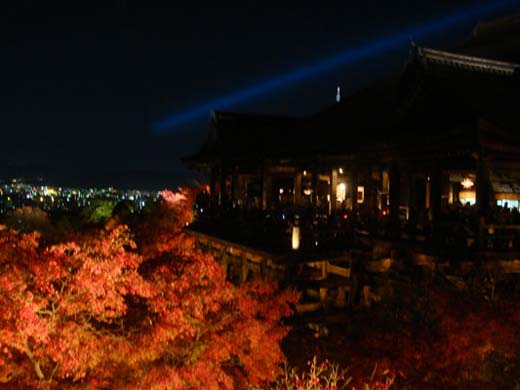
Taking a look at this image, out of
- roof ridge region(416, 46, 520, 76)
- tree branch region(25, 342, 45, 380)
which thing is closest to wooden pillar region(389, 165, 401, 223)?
roof ridge region(416, 46, 520, 76)

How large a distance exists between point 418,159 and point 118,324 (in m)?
9.53

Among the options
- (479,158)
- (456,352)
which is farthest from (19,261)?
(479,158)

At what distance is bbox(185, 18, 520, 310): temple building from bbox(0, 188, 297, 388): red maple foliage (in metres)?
4.83

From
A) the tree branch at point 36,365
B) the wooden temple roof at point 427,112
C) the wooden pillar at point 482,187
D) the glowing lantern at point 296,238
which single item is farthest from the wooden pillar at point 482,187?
the tree branch at point 36,365

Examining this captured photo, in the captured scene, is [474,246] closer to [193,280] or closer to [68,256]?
[193,280]

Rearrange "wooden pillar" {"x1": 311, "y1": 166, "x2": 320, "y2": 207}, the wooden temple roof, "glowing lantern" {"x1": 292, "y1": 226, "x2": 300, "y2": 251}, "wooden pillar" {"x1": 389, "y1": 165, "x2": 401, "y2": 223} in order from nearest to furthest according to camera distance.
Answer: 1. the wooden temple roof
2. "glowing lantern" {"x1": 292, "y1": 226, "x2": 300, "y2": 251}
3. "wooden pillar" {"x1": 389, "y1": 165, "x2": 401, "y2": 223}
4. "wooden pillar" {"x1": 311, "y1": 166, "x2": 320, "y2": 207}

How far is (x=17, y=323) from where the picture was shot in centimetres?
773

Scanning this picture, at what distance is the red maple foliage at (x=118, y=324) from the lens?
825 centimetres

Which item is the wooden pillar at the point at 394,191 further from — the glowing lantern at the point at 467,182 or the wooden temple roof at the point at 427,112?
the glowing lantern at the point at 467,182

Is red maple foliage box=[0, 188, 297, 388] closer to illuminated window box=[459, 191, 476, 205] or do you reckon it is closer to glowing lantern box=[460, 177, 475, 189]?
glowing lantern box=[460, 177, 475, 189]

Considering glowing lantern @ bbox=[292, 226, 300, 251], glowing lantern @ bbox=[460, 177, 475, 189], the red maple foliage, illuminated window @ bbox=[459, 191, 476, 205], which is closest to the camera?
the red maple foliage

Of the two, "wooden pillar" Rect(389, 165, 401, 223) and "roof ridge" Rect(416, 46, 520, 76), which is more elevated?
"roof ridge" Rect(416, 46, 520, 76)

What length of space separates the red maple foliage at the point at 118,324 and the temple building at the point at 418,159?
4.83 metres

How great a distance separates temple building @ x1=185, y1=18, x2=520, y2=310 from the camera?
11930 millimetres
